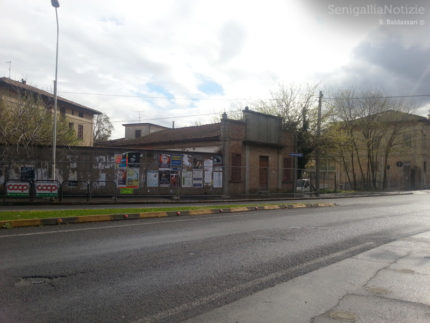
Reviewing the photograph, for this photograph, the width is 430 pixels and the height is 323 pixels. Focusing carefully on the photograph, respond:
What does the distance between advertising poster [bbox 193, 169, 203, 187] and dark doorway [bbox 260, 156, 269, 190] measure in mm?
6482

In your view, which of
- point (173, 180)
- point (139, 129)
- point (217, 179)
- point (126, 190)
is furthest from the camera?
point (139, 129)

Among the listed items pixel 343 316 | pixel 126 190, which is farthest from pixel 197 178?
pixel 343 316

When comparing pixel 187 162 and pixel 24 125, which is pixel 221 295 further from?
pixel 24 125

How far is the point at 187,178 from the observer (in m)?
24.3

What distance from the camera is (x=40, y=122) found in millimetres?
23422

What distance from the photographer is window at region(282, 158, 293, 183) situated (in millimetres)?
31484

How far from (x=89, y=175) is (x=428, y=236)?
18041 millimetres

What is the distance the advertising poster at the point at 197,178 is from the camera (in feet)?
80.8

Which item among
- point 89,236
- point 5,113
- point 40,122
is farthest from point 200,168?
point 89,236

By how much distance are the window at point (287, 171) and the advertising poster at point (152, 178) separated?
1258cm

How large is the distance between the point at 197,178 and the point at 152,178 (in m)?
3.24

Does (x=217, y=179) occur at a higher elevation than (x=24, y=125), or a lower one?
lower

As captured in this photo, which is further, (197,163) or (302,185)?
(302,185)

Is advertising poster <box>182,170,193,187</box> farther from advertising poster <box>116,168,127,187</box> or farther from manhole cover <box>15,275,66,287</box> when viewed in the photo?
manhole cover <box>15,275,66,287</box>
